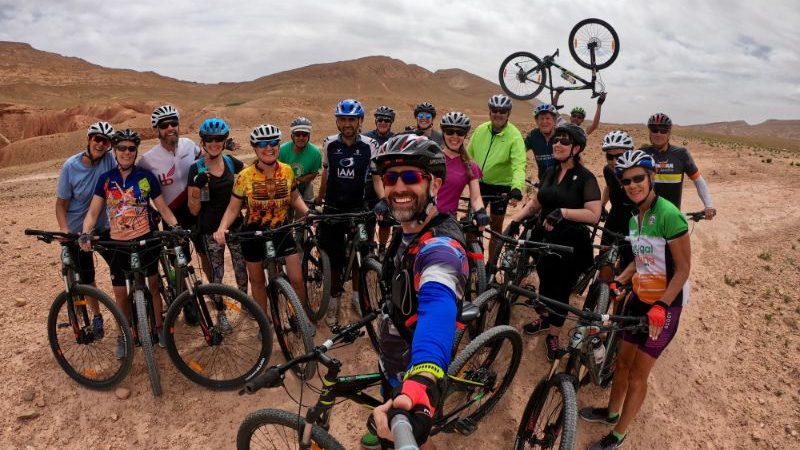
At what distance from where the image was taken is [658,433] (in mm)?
4586

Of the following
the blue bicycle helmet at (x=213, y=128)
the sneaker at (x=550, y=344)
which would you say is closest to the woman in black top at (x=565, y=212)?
the sneaker at (x=550, y=344)

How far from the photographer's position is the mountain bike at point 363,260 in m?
5.21

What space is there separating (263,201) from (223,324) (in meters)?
1.45

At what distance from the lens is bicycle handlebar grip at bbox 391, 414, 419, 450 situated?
1.62m

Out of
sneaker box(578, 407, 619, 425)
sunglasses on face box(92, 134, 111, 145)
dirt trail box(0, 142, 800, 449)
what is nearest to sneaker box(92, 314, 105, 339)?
dirt trail box(0, 142, 800, 449)

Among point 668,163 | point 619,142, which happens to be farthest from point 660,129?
point 619,142

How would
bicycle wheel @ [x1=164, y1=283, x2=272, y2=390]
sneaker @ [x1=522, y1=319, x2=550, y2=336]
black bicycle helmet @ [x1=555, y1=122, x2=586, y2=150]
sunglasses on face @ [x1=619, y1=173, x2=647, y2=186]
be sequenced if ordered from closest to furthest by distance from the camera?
sunglasses on face @ [x1=619, y1=173, x2=647, y2=186]
bicycle wheel @ [x1=164, y1=283, x2=272, y2=390]
black bicycle helmet @ [x1=555, y1=122, x2=586, y2=150]
sneaker @ [x1=522, y1=319, x2=550, y2=336]

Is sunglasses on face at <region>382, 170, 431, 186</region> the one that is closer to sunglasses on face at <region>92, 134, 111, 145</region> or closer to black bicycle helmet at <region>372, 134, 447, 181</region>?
black bicycle helmet at <region>372, 134, 447, 181</region>

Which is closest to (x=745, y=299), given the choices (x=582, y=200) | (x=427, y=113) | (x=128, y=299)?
(x=582, y=200)

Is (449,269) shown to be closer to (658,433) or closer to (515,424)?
(515,424)

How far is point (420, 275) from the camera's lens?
2.28m

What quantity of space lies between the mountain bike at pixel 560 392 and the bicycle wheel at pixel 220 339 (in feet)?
8.68

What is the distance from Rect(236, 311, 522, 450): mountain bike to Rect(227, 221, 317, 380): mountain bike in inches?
51.4

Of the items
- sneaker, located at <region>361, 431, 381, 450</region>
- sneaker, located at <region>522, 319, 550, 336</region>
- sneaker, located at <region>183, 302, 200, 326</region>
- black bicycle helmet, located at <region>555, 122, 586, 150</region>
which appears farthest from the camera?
sneaker, located at <region>522, 319, 550, 336</region>
